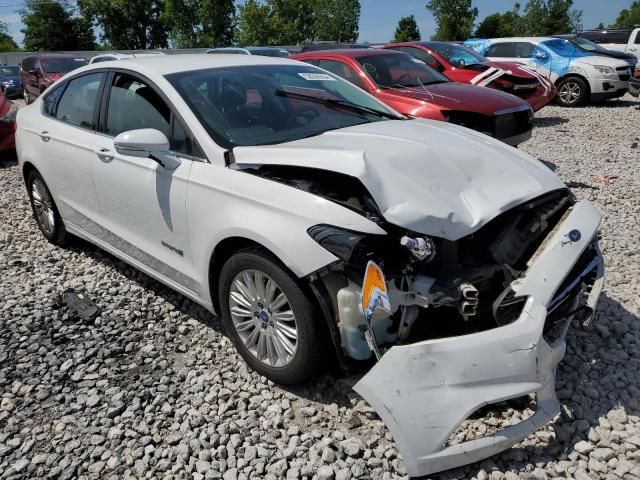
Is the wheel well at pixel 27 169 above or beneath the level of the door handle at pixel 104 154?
beneath

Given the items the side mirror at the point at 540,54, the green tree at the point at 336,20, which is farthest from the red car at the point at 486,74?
the green tree at the point at 336,20

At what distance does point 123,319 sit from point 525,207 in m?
2.68

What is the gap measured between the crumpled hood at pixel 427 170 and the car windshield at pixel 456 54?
27.5 feet

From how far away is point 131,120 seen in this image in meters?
3.49

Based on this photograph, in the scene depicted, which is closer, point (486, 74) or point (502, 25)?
point (486, 74)

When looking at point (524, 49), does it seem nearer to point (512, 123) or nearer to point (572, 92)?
point (572, 92)

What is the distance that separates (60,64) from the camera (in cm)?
1598

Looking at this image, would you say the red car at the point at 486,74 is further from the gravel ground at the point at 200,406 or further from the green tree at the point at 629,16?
the green tree at the point at 629,16

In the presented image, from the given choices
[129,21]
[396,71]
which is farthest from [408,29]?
[396,71]

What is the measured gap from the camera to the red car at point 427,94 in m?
6.61

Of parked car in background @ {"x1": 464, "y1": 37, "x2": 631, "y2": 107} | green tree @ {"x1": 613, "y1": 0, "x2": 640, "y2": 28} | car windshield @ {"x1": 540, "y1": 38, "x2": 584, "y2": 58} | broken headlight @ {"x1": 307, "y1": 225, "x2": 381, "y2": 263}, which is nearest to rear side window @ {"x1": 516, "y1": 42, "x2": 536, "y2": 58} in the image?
parked car in background @ {"x1": 464, "y1": 37, "x2": 631, "y2": 107}

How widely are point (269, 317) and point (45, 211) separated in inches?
125

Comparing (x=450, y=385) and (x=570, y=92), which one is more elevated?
(x=450, y=385)

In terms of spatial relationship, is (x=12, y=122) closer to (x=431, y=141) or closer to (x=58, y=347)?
(x=58, y=347)
